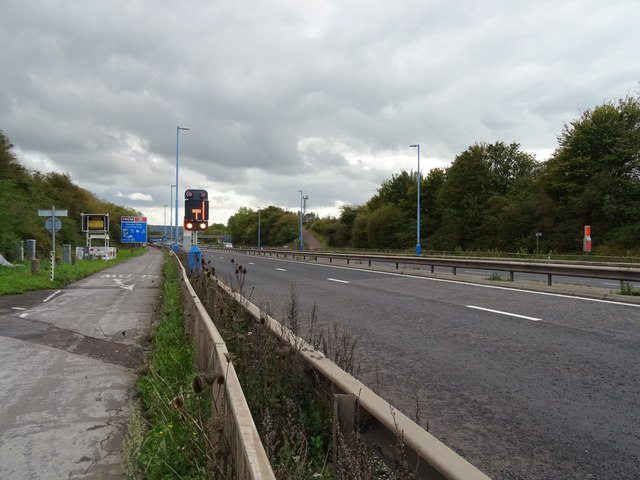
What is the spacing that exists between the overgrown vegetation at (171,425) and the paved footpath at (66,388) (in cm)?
19

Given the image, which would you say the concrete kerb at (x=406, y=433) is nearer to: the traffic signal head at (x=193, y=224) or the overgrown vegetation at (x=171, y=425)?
the overgrown vegetation at (x=171, y=425)

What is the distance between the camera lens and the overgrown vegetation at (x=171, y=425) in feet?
9.85

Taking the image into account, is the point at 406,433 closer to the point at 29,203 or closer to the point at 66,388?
the point at 66,388

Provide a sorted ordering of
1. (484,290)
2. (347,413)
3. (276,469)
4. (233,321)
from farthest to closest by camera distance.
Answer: (484,290)
(233,321)
(347,413)
(276,469)

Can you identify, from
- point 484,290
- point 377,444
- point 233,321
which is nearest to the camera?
point 377,444

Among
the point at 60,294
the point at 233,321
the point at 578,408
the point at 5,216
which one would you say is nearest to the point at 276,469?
the point at 578,408

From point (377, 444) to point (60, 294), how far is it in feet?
51.5

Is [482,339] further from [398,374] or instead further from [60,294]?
[60,294]

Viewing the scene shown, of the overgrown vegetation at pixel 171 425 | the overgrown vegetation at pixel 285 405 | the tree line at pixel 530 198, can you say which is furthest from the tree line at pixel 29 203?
the tree line at pixel 530 198

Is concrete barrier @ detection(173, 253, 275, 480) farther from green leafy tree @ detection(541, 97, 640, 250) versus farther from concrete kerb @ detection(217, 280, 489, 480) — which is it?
green leafy tree @ detection(541, 97, 640, 250)

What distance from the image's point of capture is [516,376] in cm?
507

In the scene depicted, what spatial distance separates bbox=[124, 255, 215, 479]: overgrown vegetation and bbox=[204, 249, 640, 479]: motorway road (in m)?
1.78

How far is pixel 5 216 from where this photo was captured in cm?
2545

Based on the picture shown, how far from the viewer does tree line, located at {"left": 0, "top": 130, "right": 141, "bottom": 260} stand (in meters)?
29.0
